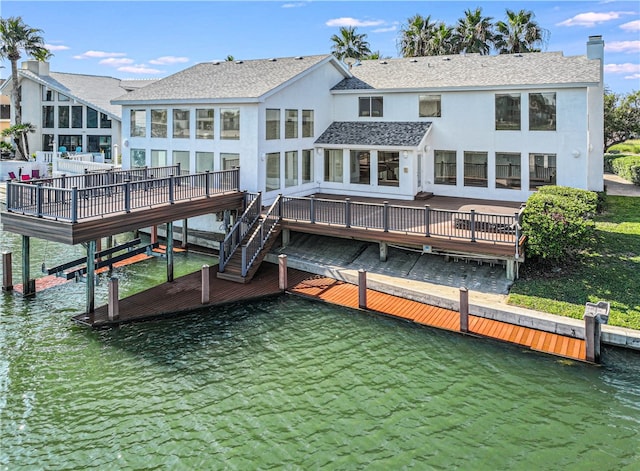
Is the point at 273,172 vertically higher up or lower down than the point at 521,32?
lower down

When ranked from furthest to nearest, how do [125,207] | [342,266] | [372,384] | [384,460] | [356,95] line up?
[356,95] < [342,266] < [125,207] < [372,384] < [384,460]

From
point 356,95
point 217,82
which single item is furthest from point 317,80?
point 217,82

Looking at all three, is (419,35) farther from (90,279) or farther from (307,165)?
(90,279)

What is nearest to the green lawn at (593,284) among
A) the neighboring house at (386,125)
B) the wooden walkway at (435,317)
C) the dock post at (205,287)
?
the wooden walkway at (435,317)

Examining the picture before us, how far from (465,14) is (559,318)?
118 feet

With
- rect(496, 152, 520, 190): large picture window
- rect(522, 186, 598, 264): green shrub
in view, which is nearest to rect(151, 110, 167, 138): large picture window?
rect(496, 152, 520, 190): large picture window

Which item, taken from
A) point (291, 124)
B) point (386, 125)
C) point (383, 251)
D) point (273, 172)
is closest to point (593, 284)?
point (383, 251)

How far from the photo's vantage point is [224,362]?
38.9 ft

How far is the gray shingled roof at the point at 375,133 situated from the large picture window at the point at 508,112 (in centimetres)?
305

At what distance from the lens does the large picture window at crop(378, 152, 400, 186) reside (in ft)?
73.8

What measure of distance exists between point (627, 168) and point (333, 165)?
21917mm

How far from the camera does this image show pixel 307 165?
23.8 meters

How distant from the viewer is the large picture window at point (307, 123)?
23172 mm

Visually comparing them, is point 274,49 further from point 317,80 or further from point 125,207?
point 125,207
